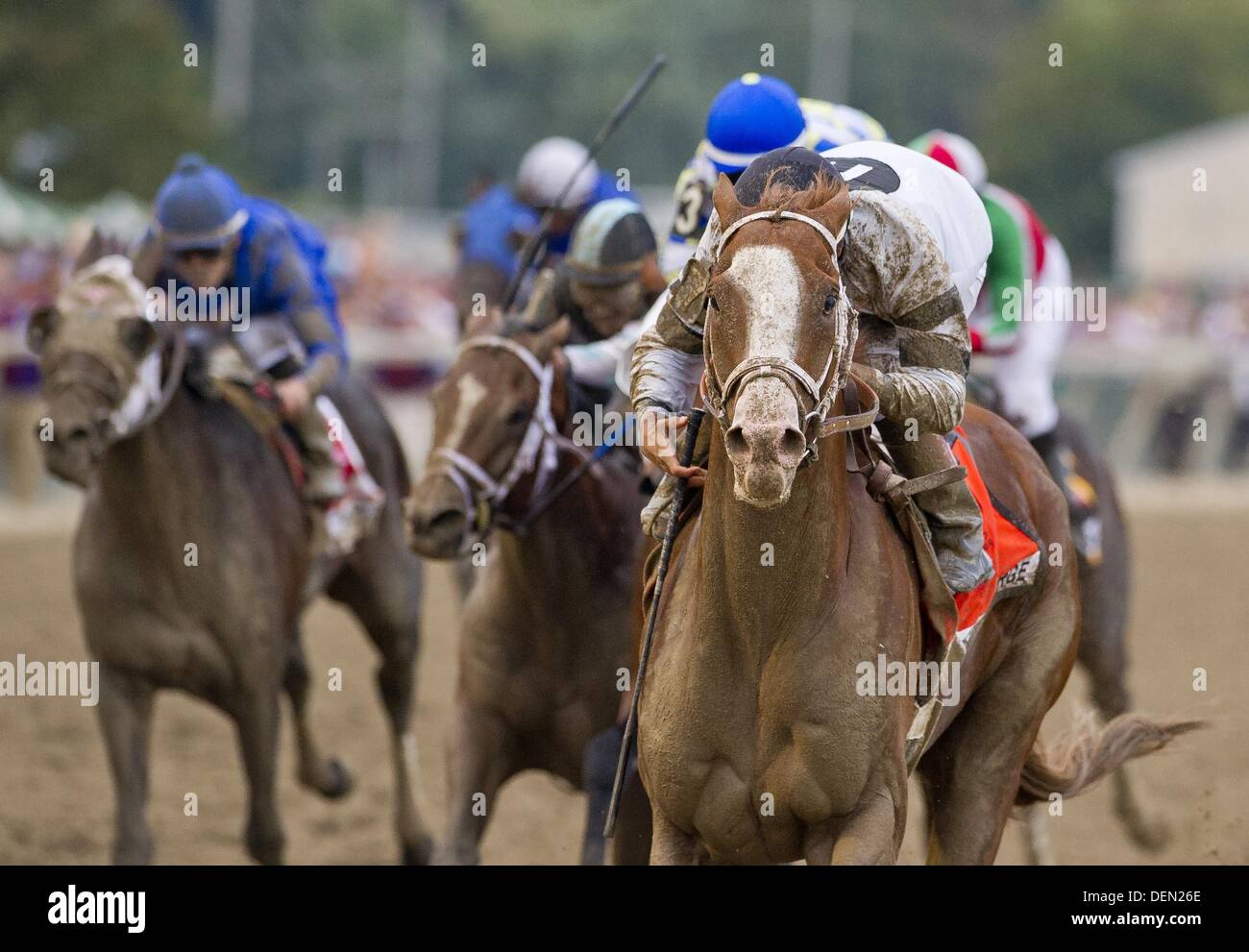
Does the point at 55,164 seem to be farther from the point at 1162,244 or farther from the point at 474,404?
the point at 474,404

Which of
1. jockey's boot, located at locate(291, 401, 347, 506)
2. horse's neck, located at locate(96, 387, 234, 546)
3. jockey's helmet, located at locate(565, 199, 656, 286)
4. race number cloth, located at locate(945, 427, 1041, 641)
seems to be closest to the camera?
race number cloth, located at locate(945, 427, 1041, 641)

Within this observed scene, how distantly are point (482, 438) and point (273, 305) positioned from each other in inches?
71.3

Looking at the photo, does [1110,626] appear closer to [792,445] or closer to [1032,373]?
[1032,373]

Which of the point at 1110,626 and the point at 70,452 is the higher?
the point at 70,452

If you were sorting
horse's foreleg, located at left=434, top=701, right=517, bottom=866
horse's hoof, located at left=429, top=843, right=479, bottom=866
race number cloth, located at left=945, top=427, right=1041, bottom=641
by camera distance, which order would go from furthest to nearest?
horse's foreleg, located at left=434, top=701, right=517, bottom=866, horse's hoof, located at left=429, top=843, right=479, bottom=866, race number cloth, located at left=945, top=427, right=1041, bottom=641

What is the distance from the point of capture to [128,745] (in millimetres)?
6117

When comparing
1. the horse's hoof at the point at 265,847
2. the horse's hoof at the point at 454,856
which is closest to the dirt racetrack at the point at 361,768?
the horse's hoof at the point at 454,856

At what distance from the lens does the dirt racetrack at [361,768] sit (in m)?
7.25

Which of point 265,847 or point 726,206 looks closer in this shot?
point 726,206

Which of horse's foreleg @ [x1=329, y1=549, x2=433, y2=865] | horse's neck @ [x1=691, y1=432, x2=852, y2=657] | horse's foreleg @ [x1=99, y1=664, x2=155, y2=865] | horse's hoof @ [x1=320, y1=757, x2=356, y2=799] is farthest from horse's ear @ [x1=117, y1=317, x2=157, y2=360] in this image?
horse's neck @ [x1=691, y1=432, x2=852, y2=657]

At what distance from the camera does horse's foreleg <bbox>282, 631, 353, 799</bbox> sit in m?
7.42

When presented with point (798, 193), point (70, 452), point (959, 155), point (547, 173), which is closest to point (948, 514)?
point (798, 193)

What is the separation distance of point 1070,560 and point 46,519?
10.5 metres

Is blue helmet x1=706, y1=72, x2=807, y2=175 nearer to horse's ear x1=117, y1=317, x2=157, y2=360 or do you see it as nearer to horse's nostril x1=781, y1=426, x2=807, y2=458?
horse's nostril x1=781, y1=426, x2=807, y2=458
